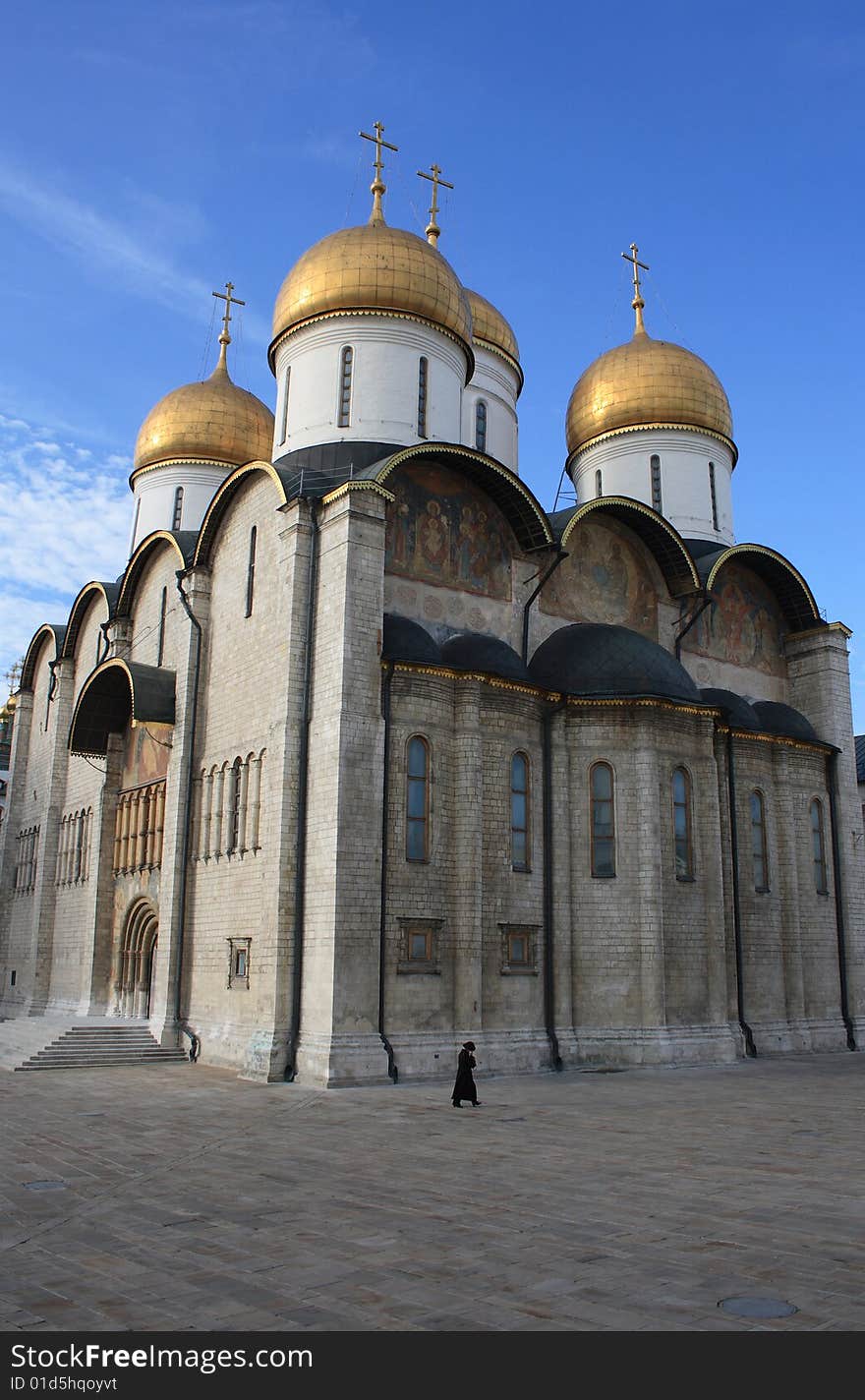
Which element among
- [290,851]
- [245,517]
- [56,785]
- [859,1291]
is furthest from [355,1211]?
[56,785]

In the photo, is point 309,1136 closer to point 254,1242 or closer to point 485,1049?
point 254,1242

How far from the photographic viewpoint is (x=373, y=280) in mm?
19703

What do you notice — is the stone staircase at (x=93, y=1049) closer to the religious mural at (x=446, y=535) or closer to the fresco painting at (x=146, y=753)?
the fresco painting at (x=146, y=753)

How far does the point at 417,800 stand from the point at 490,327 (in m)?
14.1

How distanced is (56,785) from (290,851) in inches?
469

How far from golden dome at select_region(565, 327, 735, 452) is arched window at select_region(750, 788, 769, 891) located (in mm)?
8636

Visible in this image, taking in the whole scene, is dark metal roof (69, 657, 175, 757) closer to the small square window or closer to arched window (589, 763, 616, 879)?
the small square window

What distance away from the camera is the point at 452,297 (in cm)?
2050

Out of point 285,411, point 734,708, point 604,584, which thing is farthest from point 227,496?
point 734,708

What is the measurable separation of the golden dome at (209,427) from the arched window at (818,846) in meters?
13.9

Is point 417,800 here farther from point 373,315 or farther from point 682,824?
point 373,315

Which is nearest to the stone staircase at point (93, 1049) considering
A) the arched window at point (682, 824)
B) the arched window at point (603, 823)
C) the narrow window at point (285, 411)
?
the arched window at point (603, 823)

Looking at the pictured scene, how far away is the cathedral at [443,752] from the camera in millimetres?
15414

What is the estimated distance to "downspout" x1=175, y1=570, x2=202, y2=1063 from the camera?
17922 millimetres
